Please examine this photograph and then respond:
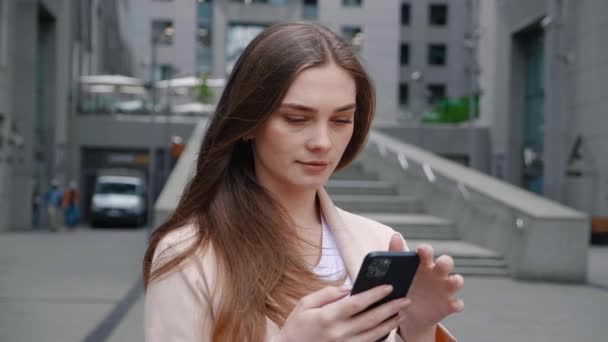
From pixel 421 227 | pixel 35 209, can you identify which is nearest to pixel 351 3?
pixel 35 209

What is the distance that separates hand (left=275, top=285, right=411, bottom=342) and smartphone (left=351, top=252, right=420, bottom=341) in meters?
0.01

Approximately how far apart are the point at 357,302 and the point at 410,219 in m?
10.8

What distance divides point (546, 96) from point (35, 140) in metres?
18.0

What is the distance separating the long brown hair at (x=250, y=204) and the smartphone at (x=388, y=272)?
28cm

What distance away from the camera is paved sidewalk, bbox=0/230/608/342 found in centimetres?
727

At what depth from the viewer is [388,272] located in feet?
5.08

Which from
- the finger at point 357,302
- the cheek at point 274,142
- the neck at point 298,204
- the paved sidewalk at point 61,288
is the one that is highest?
the cheek at point 274,142

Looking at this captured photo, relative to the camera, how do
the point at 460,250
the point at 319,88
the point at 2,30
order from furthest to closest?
the point at 2,30, the point at 460,250, the point at 319,88

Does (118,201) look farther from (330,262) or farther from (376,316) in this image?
(376,316)

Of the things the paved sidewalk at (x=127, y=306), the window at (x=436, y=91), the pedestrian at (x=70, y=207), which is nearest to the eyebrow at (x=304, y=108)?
the paved sidewalk at (x=127, y=306)

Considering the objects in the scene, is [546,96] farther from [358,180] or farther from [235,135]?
[235,135]

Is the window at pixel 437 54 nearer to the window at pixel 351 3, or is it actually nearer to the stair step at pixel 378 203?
the window at pixel 351 3

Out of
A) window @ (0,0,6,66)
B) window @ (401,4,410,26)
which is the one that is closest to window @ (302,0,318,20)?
window @ (401,4,410,26)

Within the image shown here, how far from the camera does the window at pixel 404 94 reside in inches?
2186
